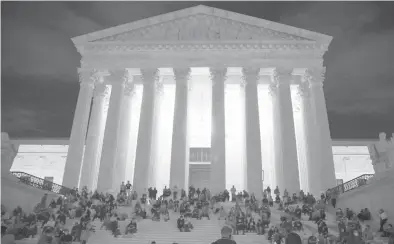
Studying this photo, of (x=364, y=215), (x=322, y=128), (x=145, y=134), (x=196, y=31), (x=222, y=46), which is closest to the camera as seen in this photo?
(x=364, y=215)

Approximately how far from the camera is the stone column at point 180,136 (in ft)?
102

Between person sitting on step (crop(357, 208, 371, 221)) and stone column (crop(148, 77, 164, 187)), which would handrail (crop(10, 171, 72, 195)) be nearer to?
stone column (crop(148, 77, 164, 187))

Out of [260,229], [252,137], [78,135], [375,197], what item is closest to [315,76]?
[252,137]

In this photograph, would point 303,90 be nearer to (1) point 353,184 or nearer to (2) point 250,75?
(2) point 250,75

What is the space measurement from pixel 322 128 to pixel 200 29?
15.9 m

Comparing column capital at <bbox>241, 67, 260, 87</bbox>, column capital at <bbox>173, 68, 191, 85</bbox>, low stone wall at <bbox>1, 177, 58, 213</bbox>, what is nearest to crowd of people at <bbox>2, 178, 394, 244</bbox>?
low stone wall at <bbox>1, 177, 58, 213</bbox>

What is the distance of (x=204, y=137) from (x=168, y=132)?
441 cm

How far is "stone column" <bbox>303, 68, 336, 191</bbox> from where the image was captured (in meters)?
30.9

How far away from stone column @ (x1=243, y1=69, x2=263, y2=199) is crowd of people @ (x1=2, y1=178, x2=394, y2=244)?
11.6 ft

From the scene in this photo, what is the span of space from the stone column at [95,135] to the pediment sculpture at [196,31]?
527 cm

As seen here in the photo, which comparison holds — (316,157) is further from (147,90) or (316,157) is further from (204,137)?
(147,90)

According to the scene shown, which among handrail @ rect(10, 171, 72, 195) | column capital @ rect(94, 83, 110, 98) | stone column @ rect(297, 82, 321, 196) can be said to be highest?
column capital @ rect(94, 83, 110, 98)

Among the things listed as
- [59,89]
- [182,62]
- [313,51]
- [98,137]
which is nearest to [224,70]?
[182,62]

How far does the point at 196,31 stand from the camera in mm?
36156
